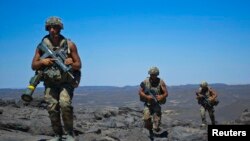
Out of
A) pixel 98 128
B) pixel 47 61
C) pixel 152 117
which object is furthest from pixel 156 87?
pixel 47 61

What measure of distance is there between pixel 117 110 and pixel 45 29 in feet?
51.2

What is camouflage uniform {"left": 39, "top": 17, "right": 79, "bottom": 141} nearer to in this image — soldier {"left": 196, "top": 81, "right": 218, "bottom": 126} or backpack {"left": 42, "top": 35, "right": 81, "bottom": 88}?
backpack {"left": 42, "top": 35, "right": 81, "bottom": 88}

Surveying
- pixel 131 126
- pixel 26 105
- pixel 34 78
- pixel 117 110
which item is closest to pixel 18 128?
pixel 34 78

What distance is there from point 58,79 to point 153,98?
212 inches

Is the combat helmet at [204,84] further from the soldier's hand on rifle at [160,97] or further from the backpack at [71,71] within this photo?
the backpack at [71,71]

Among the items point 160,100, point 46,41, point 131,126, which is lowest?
point 131,126

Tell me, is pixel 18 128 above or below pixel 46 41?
below

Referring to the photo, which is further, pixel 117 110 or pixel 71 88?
pixel 117 110

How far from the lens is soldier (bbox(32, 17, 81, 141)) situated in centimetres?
717

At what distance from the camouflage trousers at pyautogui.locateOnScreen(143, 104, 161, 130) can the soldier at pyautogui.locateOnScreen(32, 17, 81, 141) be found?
505cm

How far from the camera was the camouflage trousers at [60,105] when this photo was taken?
23.3 ft

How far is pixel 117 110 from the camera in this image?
22.7 m

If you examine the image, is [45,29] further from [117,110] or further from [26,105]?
[117,110]

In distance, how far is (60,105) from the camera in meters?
7.09
